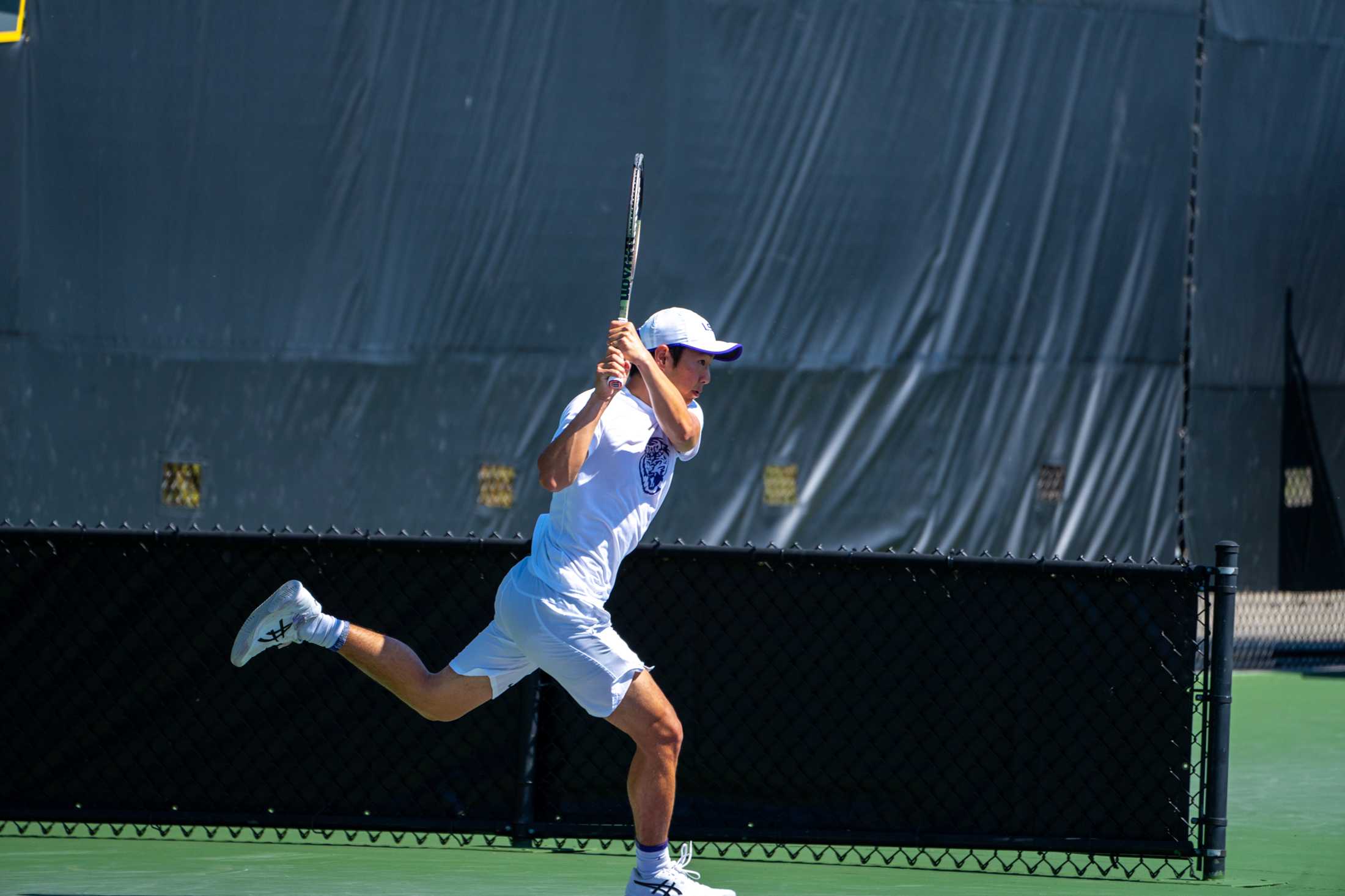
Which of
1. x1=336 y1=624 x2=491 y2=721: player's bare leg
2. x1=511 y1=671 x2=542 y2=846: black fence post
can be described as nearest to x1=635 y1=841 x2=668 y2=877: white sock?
x1=336 y1=624 x2=491 y2=721: player's bare leg

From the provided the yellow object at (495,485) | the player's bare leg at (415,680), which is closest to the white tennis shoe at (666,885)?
the player's bare leg at (415,680)

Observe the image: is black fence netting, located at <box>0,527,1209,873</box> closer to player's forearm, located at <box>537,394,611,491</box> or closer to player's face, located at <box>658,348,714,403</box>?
player's face, located at <box>658,348,714,403</box>

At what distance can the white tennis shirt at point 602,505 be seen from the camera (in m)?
4.05

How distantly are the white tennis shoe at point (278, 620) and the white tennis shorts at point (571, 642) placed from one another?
526mm

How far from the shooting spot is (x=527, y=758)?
4.73m

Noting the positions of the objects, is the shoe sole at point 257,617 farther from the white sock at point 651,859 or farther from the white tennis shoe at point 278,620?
the white sock at point 651,859

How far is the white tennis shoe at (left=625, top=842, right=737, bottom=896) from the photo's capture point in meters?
4.04

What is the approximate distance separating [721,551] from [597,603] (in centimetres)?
78

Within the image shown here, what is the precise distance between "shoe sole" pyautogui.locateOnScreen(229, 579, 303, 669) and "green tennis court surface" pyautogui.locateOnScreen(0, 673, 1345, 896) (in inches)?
25.3

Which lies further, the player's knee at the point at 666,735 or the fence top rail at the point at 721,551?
the fence top rail at the point at 721,551

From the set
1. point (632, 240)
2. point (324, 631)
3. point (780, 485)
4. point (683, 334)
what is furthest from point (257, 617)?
point (780, 485)

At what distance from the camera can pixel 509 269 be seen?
8.91m

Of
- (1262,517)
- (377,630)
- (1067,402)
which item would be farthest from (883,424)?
(377,630)

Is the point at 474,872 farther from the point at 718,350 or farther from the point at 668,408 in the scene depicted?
the point at 718,350
